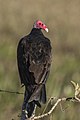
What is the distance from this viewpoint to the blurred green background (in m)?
7.42

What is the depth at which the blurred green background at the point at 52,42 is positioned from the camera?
7421 mm

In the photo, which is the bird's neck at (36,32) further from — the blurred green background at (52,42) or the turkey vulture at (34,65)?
the blurred green background at (52,42)

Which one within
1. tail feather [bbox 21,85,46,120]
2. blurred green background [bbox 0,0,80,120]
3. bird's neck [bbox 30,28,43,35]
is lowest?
blurred green background [bbox 0,0,80,120]

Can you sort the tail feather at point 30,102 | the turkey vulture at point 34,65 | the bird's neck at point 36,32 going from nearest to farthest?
the tail feather at point 30,102 → the turkey vulture at point 34,65 → the bird's neck at point 36,32

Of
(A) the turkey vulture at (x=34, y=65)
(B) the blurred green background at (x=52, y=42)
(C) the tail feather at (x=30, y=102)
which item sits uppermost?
(A) the turkey vulture at (x=34, y=65)

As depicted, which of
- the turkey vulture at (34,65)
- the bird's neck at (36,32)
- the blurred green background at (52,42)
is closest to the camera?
the turkey vulture at (34,65)

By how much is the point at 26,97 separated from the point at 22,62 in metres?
0.49

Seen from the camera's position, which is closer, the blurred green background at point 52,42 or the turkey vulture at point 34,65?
the turkey vulture at point 34,65

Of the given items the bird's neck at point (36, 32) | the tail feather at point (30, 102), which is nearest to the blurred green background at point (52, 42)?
the tail feather at point (30, 102)

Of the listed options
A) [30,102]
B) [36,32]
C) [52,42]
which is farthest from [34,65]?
[52,42]

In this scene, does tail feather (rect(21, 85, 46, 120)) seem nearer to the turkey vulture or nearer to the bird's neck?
the turkey vulture

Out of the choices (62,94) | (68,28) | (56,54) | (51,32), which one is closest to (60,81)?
(62,94)

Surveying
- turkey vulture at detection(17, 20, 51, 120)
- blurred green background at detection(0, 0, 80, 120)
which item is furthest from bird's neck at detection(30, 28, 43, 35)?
blurred green background at detection(0, 0, 80, 120)

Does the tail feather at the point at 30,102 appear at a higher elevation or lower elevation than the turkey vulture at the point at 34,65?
lower
